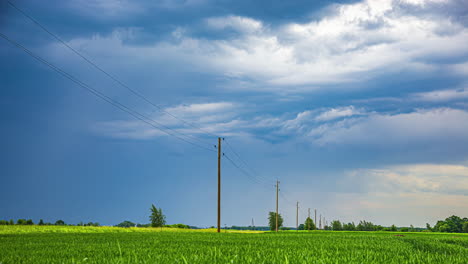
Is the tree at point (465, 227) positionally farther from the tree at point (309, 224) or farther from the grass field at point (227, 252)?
the grass field at point (227, 252)

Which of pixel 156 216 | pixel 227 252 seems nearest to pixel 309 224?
pixel 156 216

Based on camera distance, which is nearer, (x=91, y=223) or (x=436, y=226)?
(x=91, y=223)

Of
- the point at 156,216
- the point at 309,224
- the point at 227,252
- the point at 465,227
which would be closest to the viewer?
the point at 227,252

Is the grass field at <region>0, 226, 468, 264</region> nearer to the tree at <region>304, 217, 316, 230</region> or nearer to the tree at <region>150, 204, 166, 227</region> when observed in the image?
the tree at <region>150, 204, 166, 227</region>

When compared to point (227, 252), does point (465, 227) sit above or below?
below

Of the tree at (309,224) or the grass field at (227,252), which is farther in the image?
the tree at (309,224)

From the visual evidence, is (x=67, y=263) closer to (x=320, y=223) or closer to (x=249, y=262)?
(x=249, y=262)

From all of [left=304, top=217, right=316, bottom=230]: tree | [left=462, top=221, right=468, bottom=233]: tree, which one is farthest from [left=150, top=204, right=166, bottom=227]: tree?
[left=462, top=221, right=468, bottom=233]: tree

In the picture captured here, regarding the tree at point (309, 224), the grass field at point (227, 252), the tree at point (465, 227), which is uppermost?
the grass field at point (227, 252)

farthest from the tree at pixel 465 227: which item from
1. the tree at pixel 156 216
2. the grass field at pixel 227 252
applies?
the grass field at pixel 227 252

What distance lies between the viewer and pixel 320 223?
180875mm

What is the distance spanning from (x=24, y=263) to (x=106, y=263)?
2.33 metres

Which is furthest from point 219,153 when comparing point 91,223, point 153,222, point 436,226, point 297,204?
point 436,226

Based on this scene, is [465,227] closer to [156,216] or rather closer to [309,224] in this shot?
[309,224]
